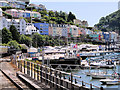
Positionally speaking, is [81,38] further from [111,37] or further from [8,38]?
[8,38]

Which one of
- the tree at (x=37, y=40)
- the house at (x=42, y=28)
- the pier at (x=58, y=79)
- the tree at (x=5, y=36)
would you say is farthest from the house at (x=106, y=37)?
the pier at (x=58, y=79)

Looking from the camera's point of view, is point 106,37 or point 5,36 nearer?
point 5,36

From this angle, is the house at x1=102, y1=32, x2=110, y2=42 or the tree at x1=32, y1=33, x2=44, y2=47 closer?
the tree at x1=32, y1=33, x2=44, y2=47

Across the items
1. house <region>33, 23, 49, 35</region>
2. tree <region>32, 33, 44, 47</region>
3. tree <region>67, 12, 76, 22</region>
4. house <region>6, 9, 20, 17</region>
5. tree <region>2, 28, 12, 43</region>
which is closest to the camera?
tree <region>2, 28, 12, 43</region>

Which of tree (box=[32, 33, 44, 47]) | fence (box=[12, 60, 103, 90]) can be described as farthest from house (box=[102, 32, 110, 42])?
fence (box=[12, 60, 103, 90])

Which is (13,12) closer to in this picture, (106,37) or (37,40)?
(37,40)

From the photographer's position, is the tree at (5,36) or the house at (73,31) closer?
the tree at (5,36)

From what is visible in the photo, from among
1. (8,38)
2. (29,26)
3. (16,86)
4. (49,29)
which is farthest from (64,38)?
(16,86)

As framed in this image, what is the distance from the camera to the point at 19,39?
8138 cm

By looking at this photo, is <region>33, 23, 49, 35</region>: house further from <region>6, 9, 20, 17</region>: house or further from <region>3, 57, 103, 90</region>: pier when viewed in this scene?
<region>3, 57, 103, 90</region>: pier

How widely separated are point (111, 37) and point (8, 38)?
108795mm

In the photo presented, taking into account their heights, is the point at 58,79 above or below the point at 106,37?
below

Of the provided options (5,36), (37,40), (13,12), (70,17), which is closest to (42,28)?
(13,12)

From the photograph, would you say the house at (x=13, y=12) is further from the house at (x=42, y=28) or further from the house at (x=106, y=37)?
the house at (x=106, y=37)
